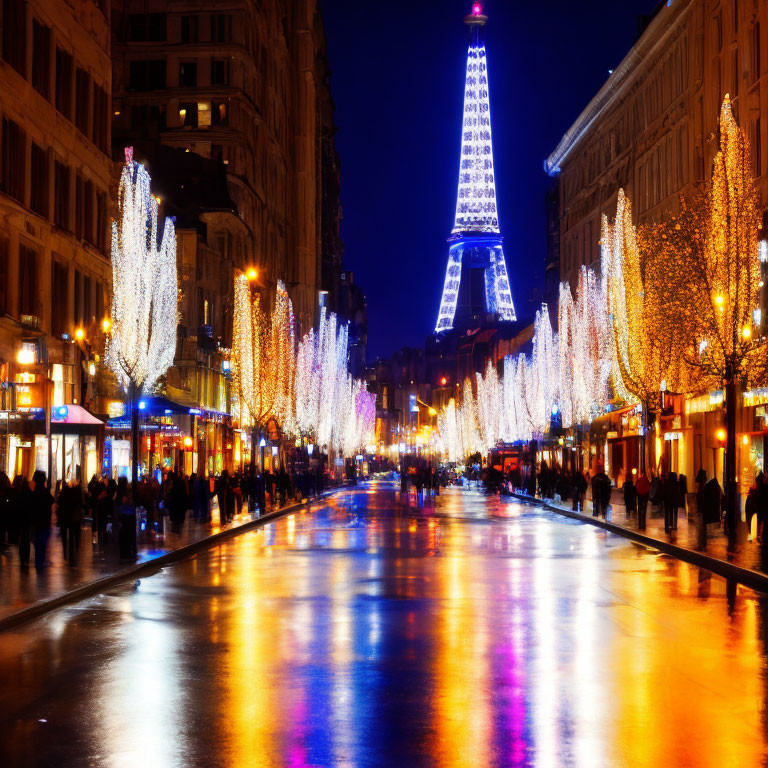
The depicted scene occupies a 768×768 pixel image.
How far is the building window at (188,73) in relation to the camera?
8631 centimetres

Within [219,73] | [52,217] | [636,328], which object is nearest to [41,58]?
[52,217]

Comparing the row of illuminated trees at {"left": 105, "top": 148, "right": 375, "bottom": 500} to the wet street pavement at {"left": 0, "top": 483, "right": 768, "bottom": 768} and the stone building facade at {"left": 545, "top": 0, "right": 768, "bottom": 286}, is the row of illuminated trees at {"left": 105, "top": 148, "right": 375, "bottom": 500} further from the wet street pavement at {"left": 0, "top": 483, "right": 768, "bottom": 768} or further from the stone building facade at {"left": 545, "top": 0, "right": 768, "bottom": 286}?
the stone building facade at {"left": 545, "top": 0, "right": 768, "bottom": 286}

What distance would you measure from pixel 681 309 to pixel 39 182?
2069 centimetres

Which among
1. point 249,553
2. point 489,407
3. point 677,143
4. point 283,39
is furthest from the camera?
point 489,407

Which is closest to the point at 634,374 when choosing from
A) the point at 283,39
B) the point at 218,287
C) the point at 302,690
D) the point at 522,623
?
the point at 218,287

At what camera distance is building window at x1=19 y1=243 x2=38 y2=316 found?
38906mm

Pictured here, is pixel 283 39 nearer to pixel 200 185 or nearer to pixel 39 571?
pixel 200 185

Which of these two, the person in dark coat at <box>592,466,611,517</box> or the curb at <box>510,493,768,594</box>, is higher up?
the person in dark coat at <box>592,466,611,517</box>

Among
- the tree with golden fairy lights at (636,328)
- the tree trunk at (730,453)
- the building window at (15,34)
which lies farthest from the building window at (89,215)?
the tree trunk at (730,453)

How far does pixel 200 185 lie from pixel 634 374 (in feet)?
110

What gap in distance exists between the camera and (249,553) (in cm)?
3112

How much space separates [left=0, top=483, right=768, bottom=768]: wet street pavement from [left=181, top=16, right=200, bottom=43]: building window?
66668 mm

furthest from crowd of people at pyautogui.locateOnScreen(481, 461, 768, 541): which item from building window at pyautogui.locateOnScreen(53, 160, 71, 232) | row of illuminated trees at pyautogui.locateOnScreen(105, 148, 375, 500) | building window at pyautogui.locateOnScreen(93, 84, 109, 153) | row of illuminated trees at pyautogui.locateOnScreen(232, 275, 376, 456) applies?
building window at pyautogui.locateOnScreen(93, 84, 109, 153)

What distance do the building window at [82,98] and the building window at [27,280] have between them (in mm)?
7520
